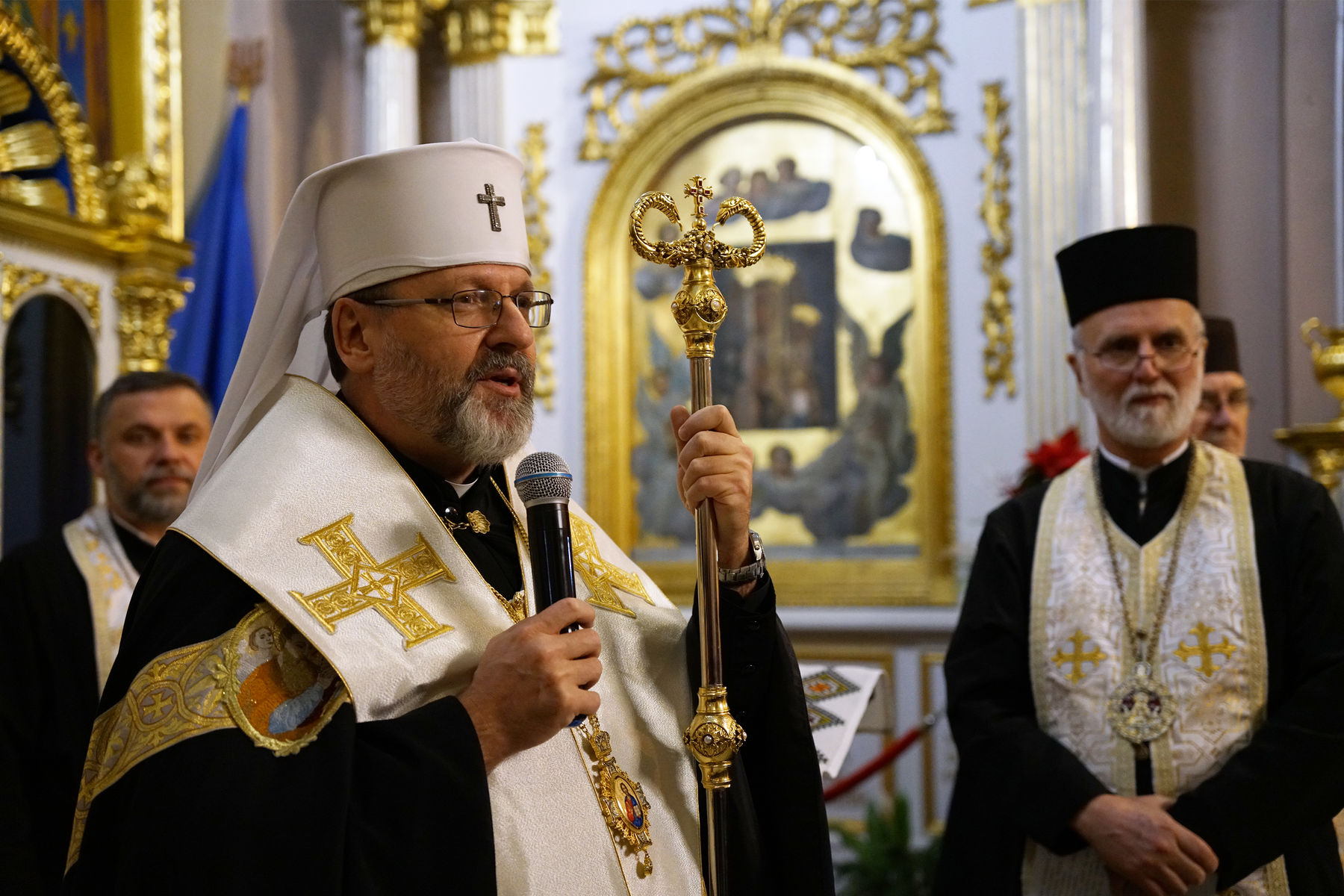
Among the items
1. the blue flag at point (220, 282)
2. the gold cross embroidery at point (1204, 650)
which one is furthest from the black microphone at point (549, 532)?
the blue flag at point (220, 282)

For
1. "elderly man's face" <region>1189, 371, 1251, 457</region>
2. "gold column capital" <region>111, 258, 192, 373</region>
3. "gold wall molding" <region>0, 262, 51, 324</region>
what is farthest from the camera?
"gold column capital" <region>111, 258, 192, 373</region>

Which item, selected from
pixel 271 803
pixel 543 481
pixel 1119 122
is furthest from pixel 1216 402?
pixel 271 803

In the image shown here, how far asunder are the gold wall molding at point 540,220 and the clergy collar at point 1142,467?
13.6 ft

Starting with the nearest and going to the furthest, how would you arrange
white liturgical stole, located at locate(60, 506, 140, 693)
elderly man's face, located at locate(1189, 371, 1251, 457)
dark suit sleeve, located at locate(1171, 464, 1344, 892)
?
dark suit sleeve, located at locate(1171, 464, 1344, 892) < white liturgical stole, located at locate(60, 506, 140, 693) < elderly man's face, located at locate(1189, 371, 1251, 457)

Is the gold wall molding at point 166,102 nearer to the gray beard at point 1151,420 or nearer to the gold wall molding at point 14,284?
the gold wall molding at point 14,284

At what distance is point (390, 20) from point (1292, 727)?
19.3 feet

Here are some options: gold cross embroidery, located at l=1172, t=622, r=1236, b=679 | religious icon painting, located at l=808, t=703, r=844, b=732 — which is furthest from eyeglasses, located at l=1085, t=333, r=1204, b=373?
religious icon painting, located at l=808, t=703, r=844, b=732

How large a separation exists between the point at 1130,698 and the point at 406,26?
5.57 metres

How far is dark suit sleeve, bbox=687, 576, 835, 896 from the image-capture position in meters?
2.14

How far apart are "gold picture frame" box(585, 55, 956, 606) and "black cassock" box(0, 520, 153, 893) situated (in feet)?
Answer: 12.4

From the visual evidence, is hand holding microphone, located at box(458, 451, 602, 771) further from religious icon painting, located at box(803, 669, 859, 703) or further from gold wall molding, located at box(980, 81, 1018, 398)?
gold wall molding, located at box(980, 81, 1018, 398)

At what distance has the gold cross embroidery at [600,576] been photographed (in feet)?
7.44

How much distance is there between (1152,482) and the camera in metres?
3.20

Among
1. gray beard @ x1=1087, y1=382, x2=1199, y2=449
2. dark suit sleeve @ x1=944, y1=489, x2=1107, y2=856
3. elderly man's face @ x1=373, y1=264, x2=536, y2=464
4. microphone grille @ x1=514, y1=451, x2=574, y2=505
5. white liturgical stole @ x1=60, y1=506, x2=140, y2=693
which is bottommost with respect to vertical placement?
dark suit sleeve @ x1=944, y1=489, x2=1107, y2=856
